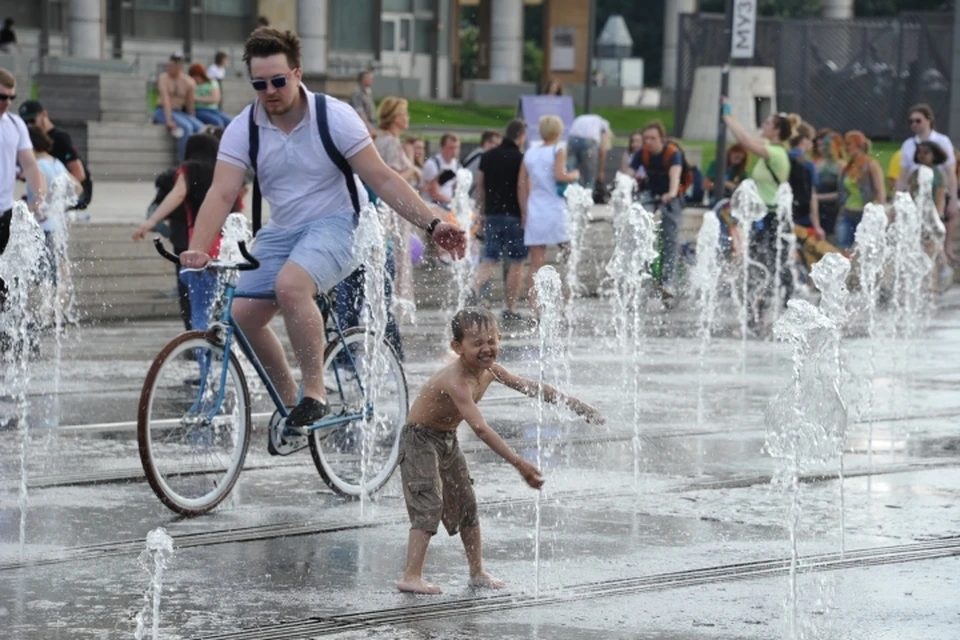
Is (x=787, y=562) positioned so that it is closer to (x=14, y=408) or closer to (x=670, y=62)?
(x=14, y=408)

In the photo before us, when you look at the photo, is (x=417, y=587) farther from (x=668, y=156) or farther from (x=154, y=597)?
(x=668, y=156)

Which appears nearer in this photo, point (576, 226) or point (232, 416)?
point (232, 416)

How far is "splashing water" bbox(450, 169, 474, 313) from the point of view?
17312mm

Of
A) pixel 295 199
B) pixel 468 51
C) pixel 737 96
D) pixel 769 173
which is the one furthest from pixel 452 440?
pixel 468 51

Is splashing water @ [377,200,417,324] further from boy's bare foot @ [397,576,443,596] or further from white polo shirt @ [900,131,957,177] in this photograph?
boy's bare foot @ [397,576,443,596]

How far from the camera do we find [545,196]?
17125 millimetres

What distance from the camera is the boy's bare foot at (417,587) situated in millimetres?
6609

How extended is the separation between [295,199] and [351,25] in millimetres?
53709

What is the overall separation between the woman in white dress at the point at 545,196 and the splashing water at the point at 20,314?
16.2 feet

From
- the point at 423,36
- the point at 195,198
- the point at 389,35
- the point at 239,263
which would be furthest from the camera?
the point at 423,36

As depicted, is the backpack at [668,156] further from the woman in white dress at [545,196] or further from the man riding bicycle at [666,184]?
the woman in white dress at [545,196]

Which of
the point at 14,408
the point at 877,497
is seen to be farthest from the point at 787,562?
the point at 14,408

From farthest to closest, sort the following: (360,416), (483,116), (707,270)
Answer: (483,116) → (707,270) → (360,416)

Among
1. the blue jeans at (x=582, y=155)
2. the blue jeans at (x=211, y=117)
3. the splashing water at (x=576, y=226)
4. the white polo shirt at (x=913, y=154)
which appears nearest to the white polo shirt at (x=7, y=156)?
the splashing water at (x=576, y=226)
